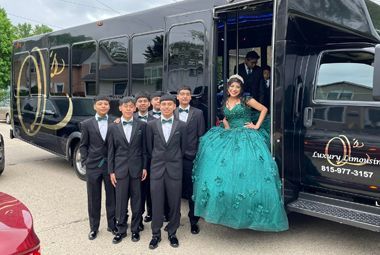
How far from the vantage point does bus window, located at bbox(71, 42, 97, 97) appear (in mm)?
7354

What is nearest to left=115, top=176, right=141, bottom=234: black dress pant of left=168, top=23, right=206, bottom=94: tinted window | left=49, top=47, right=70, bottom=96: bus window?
left=168, top=23, right=206, bottom=94: tinted window

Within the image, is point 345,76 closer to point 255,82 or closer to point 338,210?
point 338,210

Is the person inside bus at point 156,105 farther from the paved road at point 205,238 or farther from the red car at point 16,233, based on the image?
the red car at point 16,233

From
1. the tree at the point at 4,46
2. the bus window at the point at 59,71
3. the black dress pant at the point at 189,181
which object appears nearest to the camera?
the black dress pant at the point at 189,181

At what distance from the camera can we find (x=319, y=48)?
15.1 feet

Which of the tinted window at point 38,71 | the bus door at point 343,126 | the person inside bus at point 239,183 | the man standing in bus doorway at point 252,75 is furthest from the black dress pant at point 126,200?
the tinted window at point 38,71

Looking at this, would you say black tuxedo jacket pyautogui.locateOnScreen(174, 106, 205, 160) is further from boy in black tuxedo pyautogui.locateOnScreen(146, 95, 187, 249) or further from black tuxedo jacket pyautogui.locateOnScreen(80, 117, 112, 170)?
black tuxedo jacket pyautogui.locateOnScreen(80, 117, 112, 170)

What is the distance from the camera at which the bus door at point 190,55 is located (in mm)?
5102

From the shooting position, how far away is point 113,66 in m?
6.88

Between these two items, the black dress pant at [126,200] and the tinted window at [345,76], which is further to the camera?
the black dress pant at [126,200]

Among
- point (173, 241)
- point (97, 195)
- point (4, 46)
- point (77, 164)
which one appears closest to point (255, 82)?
point (173, 241)

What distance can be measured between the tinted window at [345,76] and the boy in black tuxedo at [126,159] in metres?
2.06

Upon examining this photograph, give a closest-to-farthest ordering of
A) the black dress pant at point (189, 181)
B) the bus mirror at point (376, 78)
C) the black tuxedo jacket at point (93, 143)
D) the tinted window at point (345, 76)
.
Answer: the bus mirror at point (376, 78)
the tinted window at point (345, 76)
the black tuxedo jacket at point (93, 143)
the black dress pant at point (189, 181)

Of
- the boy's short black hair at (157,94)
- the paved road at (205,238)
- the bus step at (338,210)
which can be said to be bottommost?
the paved road at (205,238)
